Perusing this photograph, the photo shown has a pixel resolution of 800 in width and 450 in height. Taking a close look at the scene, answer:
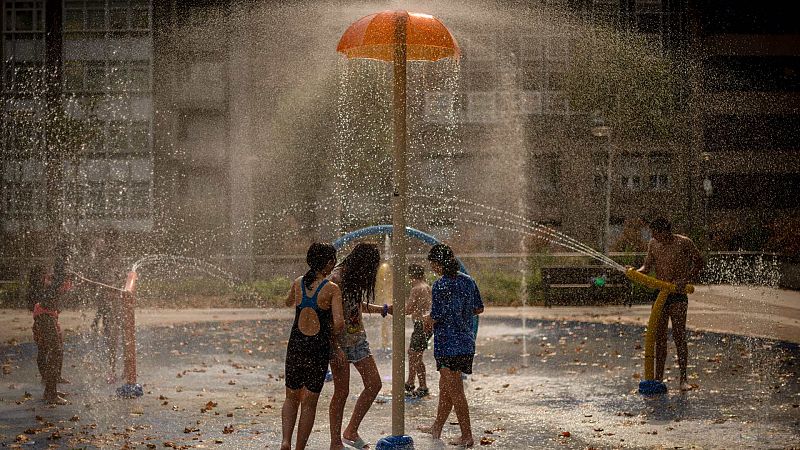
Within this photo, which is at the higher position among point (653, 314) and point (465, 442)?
point (653, 314)

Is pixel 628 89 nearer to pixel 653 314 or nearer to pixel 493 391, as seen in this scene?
pixel 653 314

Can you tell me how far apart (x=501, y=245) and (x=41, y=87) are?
20.1 m

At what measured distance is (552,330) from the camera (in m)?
16.8

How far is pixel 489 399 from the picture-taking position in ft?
33.7

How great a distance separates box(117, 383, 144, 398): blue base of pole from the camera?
10148 mm

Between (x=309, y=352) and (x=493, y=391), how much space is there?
14.4 feet

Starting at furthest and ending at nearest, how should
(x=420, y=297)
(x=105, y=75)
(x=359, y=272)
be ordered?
1. (x=105, y=75)
2. (x=420, y=297)
3. (x=359, y=272)

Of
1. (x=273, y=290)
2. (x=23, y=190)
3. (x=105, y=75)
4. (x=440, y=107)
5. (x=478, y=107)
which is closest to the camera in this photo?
(x=273, y=290)

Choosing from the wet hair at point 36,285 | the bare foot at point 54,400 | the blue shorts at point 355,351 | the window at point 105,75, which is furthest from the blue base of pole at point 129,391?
the window at point 105,75

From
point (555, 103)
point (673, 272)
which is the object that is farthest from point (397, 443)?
point (555, 103)

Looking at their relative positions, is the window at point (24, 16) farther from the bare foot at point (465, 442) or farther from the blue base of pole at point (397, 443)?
the blue base of pole at point (397, 443)

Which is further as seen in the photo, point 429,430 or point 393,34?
point 429,430

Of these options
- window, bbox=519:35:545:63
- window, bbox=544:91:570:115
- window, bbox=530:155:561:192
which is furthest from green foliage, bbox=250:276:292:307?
window, bbox=519:35:545:63

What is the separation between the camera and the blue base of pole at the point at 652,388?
10.3 meters
